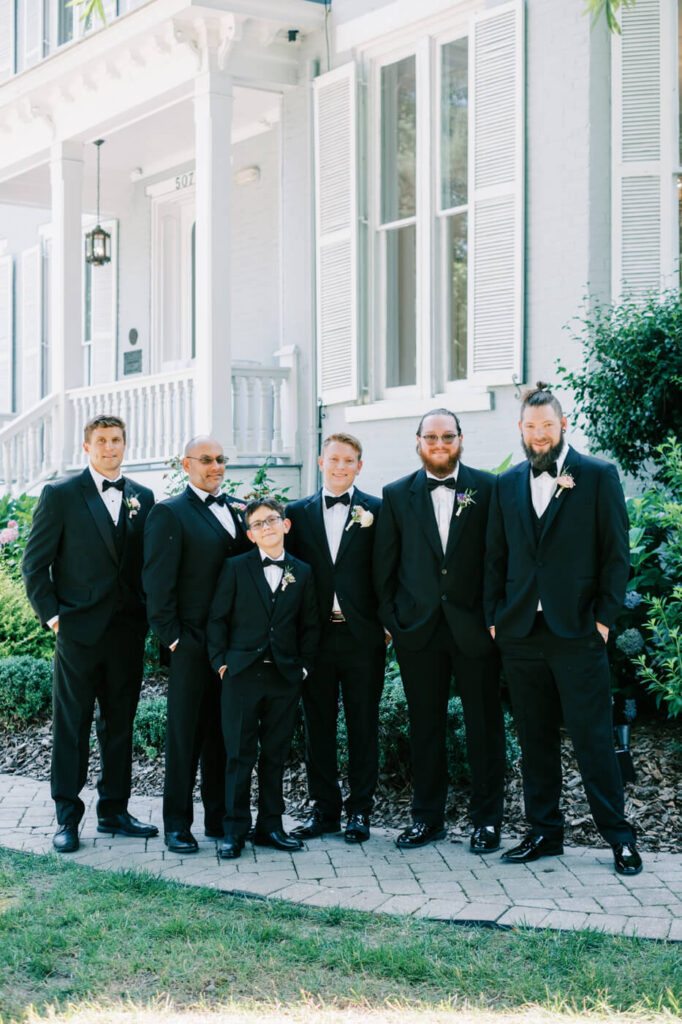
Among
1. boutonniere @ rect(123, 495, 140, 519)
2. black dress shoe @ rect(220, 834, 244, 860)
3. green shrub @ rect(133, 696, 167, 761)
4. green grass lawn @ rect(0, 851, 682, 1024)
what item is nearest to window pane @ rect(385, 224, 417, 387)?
green shrub @ rect(133, 696, 167, 761)

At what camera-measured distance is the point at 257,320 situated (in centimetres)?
1235

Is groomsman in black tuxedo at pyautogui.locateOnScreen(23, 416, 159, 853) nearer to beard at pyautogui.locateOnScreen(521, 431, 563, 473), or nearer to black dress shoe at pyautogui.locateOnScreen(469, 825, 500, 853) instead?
black dress shoe at pyautogui.locateOnScreen(469, 825, 500, 853)

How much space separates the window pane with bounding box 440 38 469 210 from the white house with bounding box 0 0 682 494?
0.06 ft

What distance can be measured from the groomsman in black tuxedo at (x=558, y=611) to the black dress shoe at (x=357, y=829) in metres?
0.75

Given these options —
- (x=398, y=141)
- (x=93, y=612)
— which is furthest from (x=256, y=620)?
(x=398, y=141)

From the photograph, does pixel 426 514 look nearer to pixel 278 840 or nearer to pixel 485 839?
pixel 485 839

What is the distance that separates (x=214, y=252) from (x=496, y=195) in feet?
8.35

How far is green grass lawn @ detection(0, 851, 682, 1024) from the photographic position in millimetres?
3709

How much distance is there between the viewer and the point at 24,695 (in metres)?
8.27

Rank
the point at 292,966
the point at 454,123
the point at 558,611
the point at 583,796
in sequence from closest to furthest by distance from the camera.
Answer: the point at 292,966 < the point at 558,611 < the point at 583,796 < the point at 454,123

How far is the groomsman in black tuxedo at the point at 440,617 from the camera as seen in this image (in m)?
5.50

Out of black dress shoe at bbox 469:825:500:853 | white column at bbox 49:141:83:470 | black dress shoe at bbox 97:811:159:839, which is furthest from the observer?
white column at bbox 49:141:83:470

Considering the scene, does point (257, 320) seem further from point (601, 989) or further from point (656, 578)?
point (601, 989)

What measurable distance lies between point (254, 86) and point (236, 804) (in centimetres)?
754
